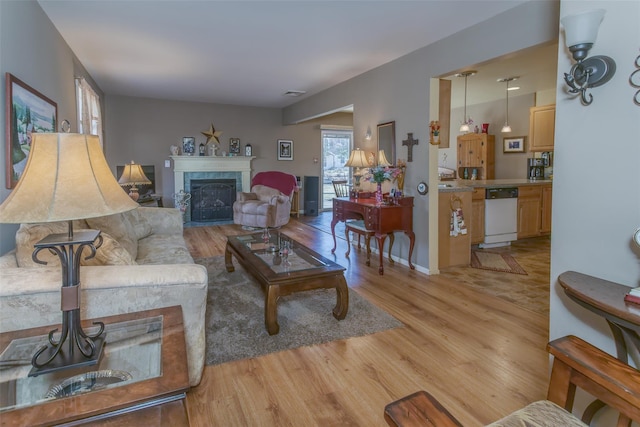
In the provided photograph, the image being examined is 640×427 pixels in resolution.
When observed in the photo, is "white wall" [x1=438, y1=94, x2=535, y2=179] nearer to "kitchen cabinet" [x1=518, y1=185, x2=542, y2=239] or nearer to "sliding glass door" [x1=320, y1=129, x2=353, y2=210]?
"kitchen cabinet" [x1=518, y1=185, x2=542, y2=239]

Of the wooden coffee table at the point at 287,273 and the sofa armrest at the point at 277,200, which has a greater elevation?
the sofa armrest at the point at 277,200

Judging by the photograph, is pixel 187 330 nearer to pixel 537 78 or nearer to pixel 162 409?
pixel 162 409

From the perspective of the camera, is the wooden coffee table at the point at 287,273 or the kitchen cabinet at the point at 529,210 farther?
the kitchen cabinet at the point at 529,210

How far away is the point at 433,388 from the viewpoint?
6.48 feet

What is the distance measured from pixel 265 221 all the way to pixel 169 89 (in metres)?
2.79

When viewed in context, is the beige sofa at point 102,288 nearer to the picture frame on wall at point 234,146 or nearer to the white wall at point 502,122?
the picture frame on wall at point 234,146

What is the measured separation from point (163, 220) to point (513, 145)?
256 inches

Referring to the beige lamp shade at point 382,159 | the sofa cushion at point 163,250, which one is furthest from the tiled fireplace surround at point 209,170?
the beige lamp shade at point 382,159

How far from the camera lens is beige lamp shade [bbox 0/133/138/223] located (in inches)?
45.8

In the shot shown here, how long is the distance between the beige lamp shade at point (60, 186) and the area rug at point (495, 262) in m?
4.08

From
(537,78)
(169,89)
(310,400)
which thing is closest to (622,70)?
(310,400)

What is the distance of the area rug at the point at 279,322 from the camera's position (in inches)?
95.2

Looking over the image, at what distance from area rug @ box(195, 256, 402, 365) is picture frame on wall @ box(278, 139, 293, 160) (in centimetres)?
524

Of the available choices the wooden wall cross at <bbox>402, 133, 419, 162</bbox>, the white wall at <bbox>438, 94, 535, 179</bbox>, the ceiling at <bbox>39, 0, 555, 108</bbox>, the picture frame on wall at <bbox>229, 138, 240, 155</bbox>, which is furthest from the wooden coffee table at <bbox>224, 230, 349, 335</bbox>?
the white wall at <bbox>438, 94, 535, 179</bbox>
